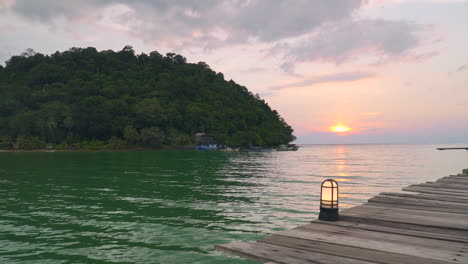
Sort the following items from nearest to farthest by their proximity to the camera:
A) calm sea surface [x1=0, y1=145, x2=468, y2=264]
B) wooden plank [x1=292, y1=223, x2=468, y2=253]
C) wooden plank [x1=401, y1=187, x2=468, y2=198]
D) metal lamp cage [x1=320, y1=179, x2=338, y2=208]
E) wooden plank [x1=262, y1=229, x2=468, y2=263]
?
wooden plank [x1=262, y1=229, x2=468, y2=263] < wooden plank [x1=292, y1=223, x2=468, y2=253] < metal lamp cage [x1=320, y1=179, x2=338, y2=208] < calm sea surface [x1=0, y1=145, x2=468, y2=264] < wooden plank [x1=401, y1=187, x2=468, y2=198]

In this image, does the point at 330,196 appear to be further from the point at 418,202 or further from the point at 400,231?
the point at 418,202

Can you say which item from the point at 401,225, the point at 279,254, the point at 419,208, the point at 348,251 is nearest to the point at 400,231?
the point at 401,225

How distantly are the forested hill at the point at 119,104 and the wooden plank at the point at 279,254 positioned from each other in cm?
11778

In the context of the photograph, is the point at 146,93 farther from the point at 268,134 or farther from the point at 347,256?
the point at 347,256

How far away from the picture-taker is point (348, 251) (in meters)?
5.13

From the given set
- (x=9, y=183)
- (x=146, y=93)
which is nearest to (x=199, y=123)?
(x=146, y=93)

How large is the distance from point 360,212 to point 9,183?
27232mm

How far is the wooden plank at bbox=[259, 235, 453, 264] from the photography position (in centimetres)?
471

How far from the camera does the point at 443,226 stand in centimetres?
684

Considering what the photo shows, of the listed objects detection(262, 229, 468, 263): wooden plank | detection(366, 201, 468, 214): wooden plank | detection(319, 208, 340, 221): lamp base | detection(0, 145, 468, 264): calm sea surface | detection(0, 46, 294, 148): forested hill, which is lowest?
detection(0, 145, 468, 264): calm sea surface

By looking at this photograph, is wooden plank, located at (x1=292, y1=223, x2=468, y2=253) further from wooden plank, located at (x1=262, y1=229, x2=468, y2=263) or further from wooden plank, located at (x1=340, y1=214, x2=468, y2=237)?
wooden plank, located at (x1=340, y1=214, x2=468, y2=237)

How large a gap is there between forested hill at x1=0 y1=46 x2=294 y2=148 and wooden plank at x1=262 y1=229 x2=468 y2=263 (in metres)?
118

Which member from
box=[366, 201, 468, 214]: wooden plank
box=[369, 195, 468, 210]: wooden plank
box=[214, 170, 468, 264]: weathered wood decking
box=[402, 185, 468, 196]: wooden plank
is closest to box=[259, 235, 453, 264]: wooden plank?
box=[214, 170, 468, 264]: weathered wood decking

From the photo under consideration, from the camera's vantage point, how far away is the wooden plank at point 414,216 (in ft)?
23.4
